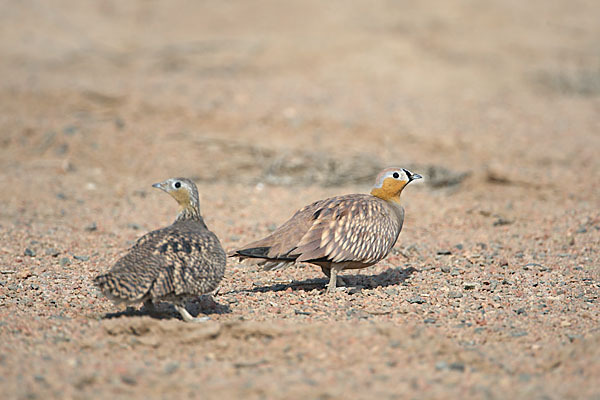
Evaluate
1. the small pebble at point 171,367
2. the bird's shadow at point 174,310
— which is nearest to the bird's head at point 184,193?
the bird's shadow at point 174,310

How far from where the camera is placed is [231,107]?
14.1 m

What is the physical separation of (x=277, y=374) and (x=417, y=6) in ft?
67.5

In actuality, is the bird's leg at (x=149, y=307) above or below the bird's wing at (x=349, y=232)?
below

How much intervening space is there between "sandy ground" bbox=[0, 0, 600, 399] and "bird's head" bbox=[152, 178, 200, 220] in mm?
868

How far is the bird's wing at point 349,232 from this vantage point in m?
6.30

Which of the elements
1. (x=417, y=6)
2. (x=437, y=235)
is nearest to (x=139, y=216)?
(x=437, y=235)

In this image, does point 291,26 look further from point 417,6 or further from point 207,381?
point 207,381

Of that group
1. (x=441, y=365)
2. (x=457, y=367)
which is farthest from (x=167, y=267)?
(x=457, y=367)

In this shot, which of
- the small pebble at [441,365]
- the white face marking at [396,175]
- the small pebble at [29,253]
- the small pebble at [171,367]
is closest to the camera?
the small pebble at [171,367]

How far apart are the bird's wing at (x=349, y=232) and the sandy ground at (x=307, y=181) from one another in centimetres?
41

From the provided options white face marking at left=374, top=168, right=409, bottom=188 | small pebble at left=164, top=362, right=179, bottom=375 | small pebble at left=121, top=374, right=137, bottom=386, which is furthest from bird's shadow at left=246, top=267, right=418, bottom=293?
small pebble at left=121, top=374, right=137, bottom=386

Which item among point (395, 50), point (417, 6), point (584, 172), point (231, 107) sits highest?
point (417, 6)

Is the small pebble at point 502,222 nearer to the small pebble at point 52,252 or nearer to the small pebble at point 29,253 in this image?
the small pebble at point 52,252

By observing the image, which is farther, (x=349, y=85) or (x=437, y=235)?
(x=349, y=85)
